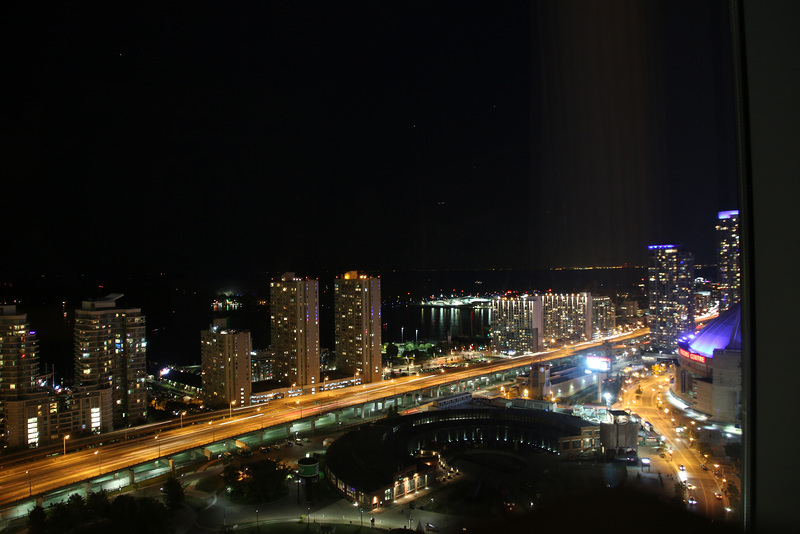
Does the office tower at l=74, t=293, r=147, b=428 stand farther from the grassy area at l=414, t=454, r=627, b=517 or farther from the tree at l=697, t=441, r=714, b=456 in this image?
the tree at l=697, t=441, r=714, b=456

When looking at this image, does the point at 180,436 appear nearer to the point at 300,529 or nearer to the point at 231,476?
the point at 231,476

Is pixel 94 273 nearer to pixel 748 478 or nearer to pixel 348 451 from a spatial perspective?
pixel 348 451

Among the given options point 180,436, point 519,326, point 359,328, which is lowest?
point 180,436

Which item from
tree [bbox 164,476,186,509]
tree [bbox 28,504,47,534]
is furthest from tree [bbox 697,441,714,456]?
tree [bbox 28,504,47,534]

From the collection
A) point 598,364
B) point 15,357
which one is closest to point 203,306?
point 15,357

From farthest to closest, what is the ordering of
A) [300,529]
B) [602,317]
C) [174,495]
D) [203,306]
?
[203,306]
[602,317]
[174,495]
[300,529]
